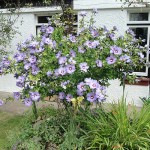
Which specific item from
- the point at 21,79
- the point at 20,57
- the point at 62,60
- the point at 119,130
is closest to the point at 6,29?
the point at 20,57

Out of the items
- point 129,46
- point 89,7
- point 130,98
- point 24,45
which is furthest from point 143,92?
point 24,45

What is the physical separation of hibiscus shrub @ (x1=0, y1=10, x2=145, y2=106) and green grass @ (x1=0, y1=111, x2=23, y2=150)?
197 centimetres

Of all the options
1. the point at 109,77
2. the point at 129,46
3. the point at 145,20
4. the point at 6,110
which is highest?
the point at 145,20

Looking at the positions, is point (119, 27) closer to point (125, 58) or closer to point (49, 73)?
point (125, 58)

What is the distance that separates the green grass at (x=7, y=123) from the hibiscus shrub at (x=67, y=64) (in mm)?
1968

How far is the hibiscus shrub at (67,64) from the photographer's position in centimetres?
426

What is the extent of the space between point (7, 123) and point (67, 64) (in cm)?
367

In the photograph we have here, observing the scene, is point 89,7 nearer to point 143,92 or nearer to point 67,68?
point 143,92

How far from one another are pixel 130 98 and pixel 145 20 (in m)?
2.24

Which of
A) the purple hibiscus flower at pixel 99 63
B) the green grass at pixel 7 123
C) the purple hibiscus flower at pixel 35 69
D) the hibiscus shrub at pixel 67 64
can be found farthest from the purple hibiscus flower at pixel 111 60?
the green grass at pixel 7 123

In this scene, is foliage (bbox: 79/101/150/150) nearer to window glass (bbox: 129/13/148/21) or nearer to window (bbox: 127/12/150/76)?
window (bbox: 127/12/150/76)

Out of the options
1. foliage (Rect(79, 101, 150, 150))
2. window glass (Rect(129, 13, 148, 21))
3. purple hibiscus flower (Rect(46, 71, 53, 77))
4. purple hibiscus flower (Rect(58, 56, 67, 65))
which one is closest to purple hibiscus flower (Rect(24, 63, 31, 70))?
purple hibiscus flower (Rect(46, 71, 53, 77))

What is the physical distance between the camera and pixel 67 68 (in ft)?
13.8

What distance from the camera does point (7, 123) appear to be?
24.3 feet
